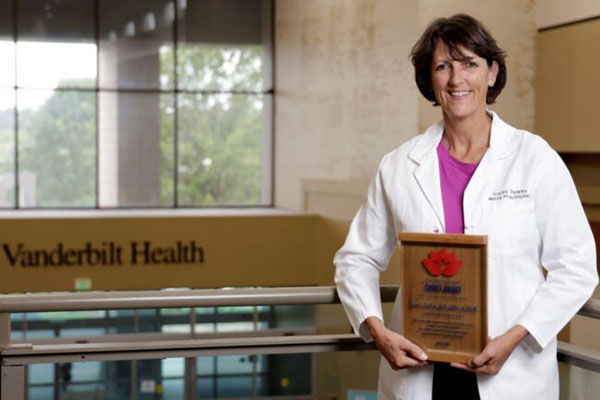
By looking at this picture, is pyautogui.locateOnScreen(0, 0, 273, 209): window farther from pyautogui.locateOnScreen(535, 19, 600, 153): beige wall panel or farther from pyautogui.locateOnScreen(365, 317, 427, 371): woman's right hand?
pyautogui.locateOnScreen(365, 317, 427, 371): woman's right hand

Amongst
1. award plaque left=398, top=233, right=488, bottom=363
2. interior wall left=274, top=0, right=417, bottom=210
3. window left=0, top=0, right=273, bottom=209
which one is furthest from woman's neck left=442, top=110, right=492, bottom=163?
window left=0, top=0, right=273, bottom=209

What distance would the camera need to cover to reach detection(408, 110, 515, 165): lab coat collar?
2492mm

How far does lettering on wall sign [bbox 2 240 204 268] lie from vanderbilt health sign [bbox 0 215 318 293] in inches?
0.6

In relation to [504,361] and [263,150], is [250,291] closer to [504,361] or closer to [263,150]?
[504,361]

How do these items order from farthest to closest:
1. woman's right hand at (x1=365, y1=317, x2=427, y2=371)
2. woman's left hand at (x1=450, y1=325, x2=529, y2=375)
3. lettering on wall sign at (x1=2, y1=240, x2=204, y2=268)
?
lettering on wall sign at (x1=2, y1=240, x2=204, y2=268) < woman's right hand at (x1=365, y1=317, x2=427, y2=371) < woman's left hand at (x1=450, y1=325, x2=529, y2=375)

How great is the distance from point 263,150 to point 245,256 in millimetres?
3541

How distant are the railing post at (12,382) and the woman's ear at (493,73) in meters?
1.63

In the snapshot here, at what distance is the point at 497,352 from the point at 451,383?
0.23 m

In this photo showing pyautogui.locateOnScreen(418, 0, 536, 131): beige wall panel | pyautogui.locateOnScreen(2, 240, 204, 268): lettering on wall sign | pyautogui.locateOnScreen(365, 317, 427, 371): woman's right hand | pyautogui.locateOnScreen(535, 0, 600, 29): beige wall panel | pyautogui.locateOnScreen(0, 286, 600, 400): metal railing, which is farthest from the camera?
pyautogui.locateOnScreen(2, 240, 204, 268): lettering on wall sign

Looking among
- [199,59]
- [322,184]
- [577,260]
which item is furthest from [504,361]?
[199,59]

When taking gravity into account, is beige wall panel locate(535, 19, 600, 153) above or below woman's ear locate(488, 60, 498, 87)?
above

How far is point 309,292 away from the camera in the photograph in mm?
2822

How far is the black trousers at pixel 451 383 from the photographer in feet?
8.09

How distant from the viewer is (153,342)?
2.82 metres
